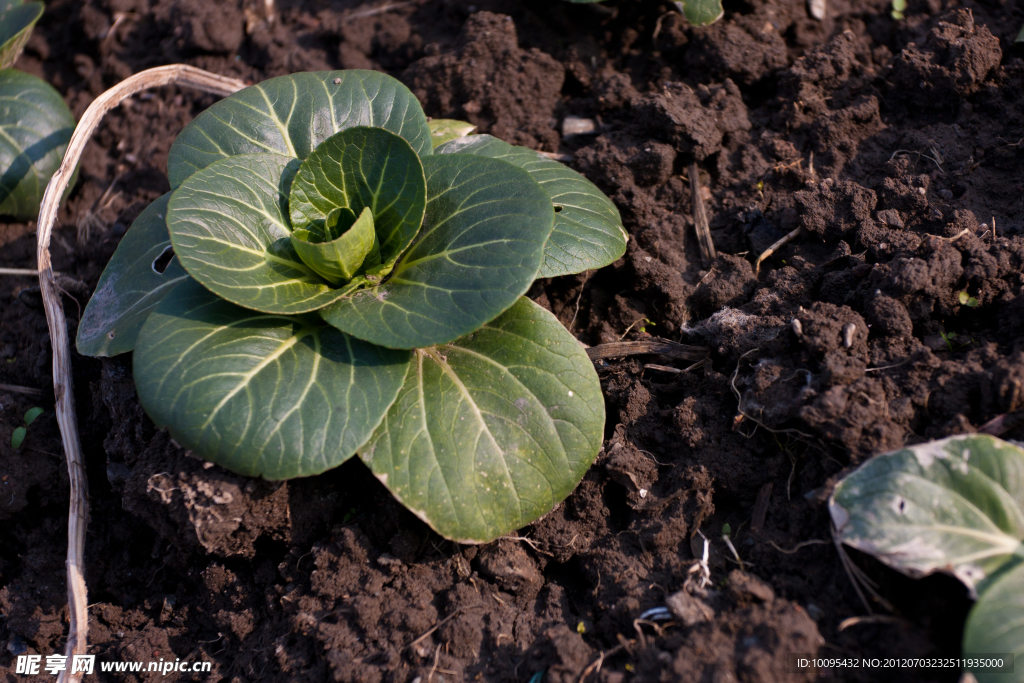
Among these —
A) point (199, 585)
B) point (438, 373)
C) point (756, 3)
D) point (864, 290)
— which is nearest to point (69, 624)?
point (199, 585)

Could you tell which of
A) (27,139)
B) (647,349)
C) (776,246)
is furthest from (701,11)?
(27,139)

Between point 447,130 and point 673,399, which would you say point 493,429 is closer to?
point 673,399

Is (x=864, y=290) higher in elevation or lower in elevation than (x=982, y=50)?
lower

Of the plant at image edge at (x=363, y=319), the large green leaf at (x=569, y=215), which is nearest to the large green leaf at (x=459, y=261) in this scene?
the plant at image edge at (x=363, y=319)

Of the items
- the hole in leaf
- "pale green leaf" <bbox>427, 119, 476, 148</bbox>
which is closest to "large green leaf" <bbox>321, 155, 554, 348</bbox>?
"pale green leaf" <bbox>427, 119, 476, 148</bbox>

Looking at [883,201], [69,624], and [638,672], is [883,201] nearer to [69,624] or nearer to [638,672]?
[638,672]

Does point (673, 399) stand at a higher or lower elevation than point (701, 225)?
lower
